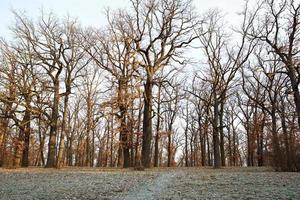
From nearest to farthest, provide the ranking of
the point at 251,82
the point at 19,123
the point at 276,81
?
the point at 19,123, the point at 276,81, the point at 251,82

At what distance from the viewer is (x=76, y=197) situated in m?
10.3

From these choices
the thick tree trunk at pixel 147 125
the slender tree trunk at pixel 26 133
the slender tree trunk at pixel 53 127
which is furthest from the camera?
the slender tree trunk at pixel 26 133

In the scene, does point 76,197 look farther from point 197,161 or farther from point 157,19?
point 197,161

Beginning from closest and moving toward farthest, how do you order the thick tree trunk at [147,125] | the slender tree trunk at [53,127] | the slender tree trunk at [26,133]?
the thick tree trunk at [147,125], the slender tree trunk at [53,127], the slender tree trunk at [26,133]

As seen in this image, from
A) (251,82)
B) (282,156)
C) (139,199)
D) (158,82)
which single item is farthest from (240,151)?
(139,199)

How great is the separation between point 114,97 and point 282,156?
12053mm

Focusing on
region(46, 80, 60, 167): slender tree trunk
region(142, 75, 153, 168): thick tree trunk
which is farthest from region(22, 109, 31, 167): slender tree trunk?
region(142, 75, 153, 168): thick tree trunk

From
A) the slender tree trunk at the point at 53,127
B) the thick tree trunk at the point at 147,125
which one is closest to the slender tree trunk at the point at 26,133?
the slender tree trunk at the point at 53,127

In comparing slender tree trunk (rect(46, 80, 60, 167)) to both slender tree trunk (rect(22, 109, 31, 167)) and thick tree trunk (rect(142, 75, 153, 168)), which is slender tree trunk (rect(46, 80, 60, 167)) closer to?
slender tree trunk (rect(22, 109, 31, 167))

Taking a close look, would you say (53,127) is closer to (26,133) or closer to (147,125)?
(26,133)

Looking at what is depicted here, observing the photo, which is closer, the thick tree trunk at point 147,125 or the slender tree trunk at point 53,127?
the thick tree trunk at point 147,125

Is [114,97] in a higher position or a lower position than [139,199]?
higher

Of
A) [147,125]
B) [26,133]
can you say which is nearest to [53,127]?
[26,133]

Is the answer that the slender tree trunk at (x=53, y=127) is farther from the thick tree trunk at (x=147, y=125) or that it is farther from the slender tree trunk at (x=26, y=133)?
the thick tree trunk at (x=147, y=125)
